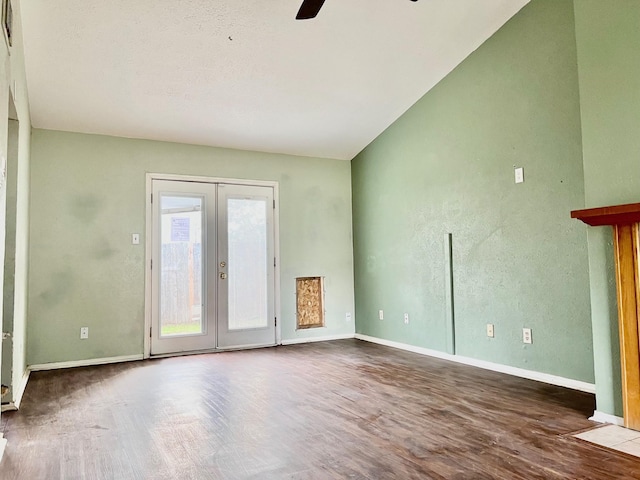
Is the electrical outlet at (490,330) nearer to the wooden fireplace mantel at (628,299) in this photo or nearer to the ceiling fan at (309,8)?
the wooden fireplace mantel at (628,299)

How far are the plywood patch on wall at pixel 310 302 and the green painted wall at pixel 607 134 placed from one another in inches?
143

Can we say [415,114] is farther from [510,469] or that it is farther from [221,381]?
[510,469]

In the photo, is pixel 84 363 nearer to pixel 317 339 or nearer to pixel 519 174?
pixel 317 339

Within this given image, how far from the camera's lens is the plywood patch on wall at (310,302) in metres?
5.77

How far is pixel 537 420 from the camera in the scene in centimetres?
265

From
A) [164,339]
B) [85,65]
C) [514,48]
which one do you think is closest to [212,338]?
[164,339]

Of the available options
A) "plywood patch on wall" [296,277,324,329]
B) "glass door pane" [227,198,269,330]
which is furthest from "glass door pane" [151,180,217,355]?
"plywood patch on wall" [296,277,324,329]

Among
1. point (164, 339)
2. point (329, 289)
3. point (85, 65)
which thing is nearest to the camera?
point (85, 65)

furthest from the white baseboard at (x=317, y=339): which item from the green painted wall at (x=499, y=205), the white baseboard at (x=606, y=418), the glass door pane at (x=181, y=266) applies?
the white baseboard at (x=606, y=418)

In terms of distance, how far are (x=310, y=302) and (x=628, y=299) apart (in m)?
3.88

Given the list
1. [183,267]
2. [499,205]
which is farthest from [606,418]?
[183,267]

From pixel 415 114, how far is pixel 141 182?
3.13 meters

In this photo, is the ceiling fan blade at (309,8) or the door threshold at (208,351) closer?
the ceiling fan blade at (309,8)

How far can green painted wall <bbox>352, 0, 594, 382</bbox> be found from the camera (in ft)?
11.1
